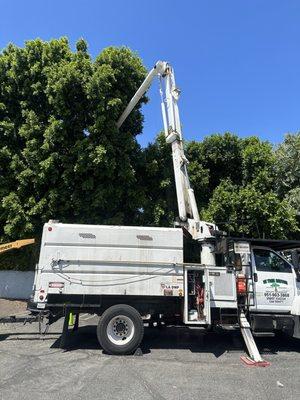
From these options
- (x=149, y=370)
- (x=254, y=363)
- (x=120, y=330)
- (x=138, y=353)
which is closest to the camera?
(x=149, y=370)

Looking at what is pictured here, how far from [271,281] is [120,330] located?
12.8 feet

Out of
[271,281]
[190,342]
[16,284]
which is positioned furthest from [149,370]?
[16,284]

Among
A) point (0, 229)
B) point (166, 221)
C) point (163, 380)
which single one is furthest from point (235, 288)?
point (0, 229)

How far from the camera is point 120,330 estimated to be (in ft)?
31.5

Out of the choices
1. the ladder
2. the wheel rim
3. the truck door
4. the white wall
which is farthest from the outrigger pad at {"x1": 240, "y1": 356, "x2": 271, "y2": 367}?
the white wall

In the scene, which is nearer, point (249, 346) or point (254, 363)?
point (254, 363)

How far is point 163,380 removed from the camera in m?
7.50

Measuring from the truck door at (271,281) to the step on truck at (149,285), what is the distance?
1.0 inches

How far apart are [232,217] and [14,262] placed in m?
10.5

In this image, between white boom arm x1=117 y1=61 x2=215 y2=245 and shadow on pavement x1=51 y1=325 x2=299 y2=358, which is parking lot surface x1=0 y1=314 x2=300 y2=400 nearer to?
shadow on pavement x1=51 y1=325 x2=299 y2=358

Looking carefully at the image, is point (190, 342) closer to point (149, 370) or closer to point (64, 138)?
point (149, 370)

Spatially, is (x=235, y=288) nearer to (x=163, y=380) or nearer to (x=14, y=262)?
(x=163, y=380)

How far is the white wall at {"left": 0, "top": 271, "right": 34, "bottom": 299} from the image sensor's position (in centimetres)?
1961

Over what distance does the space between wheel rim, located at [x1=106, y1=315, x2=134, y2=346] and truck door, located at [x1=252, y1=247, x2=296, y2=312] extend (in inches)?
123
